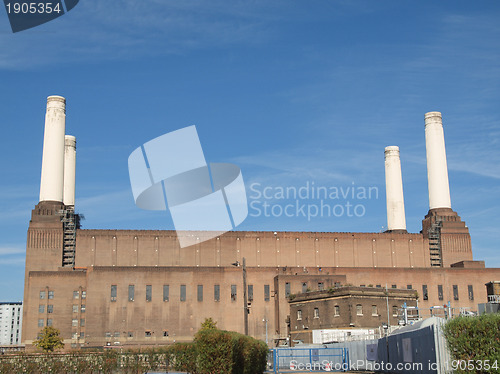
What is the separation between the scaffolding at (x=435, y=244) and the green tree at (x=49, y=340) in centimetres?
5774

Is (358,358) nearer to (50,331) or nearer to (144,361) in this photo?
(144,361)

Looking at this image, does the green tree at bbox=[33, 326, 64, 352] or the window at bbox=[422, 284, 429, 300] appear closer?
the green tree at bbox=[33, 326, 64, 352]

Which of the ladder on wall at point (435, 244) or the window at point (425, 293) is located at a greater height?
the ladder on wall at point (435, 244)

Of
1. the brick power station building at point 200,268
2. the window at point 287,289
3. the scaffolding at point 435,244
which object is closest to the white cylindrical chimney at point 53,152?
the brick power station building at point 200,268

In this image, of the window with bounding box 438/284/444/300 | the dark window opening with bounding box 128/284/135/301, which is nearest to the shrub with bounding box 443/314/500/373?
the dark window opening with bounding box 128/284/135/301

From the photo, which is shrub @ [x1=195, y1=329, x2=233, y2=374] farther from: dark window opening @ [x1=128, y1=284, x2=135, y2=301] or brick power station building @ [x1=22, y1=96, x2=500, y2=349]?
dark window opening @ [x1=128, y1=284, x2=135, y2=301]

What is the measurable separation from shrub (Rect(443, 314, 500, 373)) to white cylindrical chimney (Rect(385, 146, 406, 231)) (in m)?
86.4

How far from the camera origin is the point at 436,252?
10675cm

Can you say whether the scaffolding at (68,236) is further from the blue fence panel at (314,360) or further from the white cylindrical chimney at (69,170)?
the blue fence panel at (314,360)

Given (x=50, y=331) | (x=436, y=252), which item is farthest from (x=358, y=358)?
(x=436, y=252)

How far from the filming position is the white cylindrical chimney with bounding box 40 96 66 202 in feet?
313

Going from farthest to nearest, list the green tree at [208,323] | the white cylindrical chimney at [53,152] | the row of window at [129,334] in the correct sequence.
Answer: the white cylindrical chimney at [53,152], the row of window at [129,334], the green tree at [208,323]

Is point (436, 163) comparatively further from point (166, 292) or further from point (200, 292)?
point (166, 292)

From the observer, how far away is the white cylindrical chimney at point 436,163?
105m
